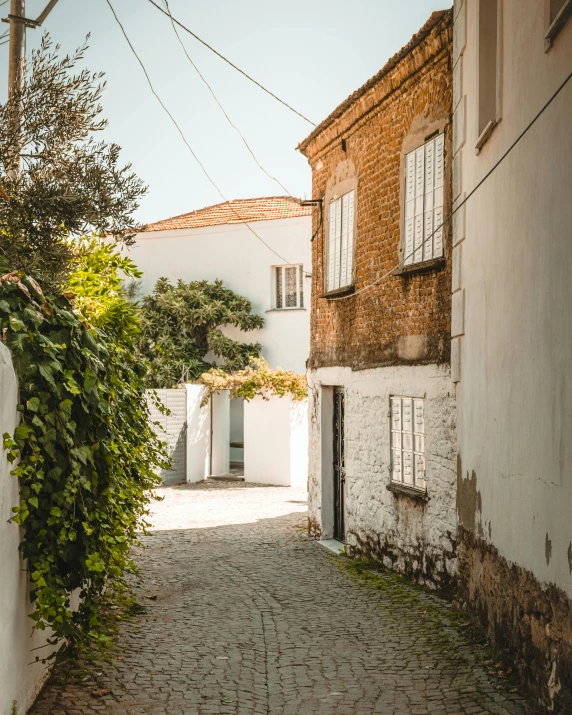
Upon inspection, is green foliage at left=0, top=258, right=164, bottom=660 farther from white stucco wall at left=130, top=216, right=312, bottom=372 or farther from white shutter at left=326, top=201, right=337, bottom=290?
white stucco wall at left=130, top=216, right=312, bottom=372

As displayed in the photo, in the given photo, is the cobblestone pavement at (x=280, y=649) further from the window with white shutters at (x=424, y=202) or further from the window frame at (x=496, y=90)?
the window frame at (x=496, y=90)

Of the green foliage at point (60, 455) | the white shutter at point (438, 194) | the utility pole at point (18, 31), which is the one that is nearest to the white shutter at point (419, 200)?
the white shutter at point (438, 194)

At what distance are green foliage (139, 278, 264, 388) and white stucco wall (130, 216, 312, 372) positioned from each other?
0.47 m

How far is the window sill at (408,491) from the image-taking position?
973cm

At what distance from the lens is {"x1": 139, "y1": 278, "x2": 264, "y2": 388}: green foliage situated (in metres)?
24.2

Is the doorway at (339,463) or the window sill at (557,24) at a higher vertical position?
the window sill at (557,24)

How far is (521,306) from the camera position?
6207 mm

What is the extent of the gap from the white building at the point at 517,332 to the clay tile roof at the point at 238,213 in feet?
54.2

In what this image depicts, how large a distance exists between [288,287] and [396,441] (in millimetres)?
14835

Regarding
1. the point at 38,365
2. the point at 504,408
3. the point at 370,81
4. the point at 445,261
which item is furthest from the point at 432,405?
the point at 38,365

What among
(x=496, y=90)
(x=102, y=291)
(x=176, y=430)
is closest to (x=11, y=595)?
(x=102, y=291)

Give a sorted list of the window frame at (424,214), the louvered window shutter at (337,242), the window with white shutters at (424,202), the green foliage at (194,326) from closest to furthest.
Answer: the window frame at (424,214) → the window with white shutters at (424,202) → the louvered window shutter at (337,242) → the green foliage at (194,326)

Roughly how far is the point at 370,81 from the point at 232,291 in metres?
14.4

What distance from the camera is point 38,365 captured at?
504cm
